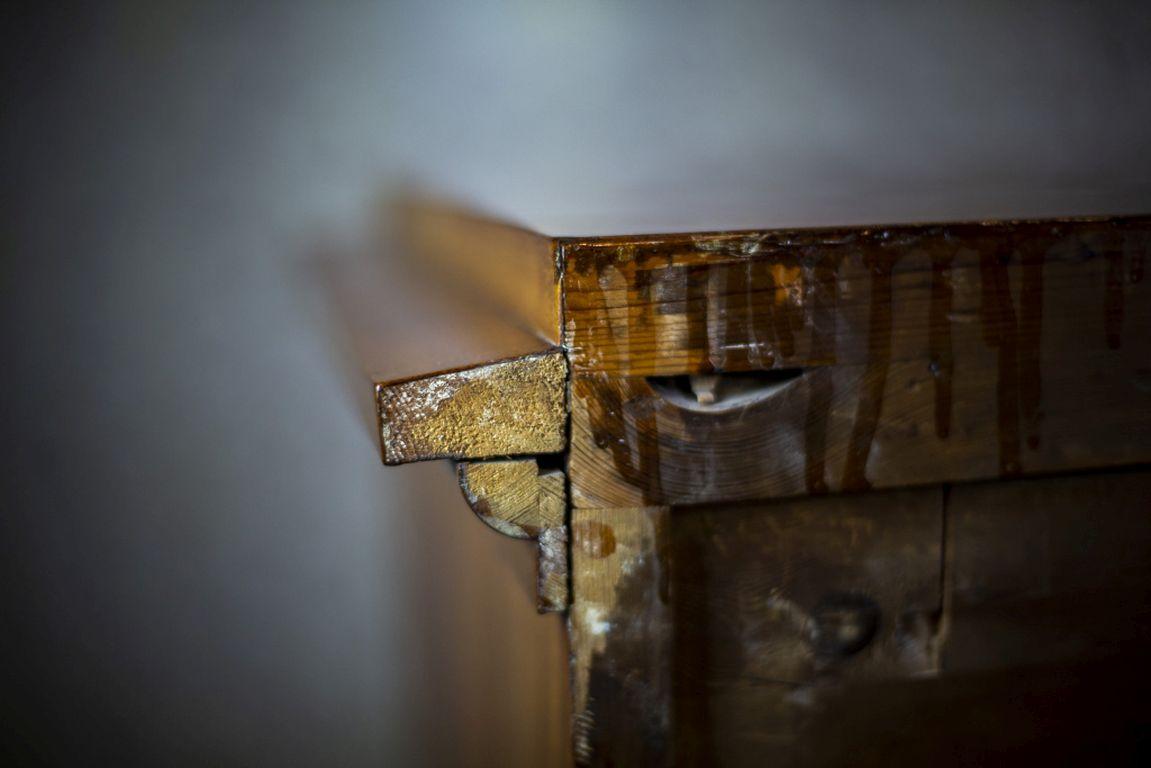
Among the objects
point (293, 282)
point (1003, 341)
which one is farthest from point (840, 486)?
point (293, 282)

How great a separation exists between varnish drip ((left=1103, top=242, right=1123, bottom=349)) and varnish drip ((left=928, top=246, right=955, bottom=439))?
0.17 meters

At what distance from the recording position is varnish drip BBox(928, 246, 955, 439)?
0.76m

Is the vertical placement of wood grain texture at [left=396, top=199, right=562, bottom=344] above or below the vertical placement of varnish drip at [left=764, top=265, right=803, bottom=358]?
above

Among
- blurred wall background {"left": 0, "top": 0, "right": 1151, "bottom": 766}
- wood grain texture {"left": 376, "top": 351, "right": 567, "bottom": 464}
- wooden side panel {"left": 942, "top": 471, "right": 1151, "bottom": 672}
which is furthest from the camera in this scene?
blurred wall background {"left": 0, "top": 0, "right": 1151, "bottom": 766}

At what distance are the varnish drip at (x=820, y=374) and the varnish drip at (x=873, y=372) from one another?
31mm

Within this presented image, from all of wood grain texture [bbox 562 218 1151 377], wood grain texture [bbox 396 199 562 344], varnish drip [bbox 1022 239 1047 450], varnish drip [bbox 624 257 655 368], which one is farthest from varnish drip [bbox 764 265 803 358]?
wood grain texture [bbox 396 199 562 344]

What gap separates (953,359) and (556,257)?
417 mm

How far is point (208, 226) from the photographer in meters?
1.38

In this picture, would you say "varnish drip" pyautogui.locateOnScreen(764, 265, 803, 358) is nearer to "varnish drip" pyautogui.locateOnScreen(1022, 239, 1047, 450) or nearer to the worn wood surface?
the worn wood surface

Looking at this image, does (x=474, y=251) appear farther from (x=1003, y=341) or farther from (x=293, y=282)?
(x=1003, y=341)

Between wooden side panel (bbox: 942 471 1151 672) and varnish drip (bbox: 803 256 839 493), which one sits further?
wooden side panel (bbox: 942 471 1151 672)

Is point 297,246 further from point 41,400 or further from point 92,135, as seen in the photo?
point 41,400

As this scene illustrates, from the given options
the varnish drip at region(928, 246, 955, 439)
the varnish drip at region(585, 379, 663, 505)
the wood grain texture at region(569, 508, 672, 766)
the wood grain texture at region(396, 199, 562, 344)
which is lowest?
the wood grain texture at region(569, 508, 672, 766)

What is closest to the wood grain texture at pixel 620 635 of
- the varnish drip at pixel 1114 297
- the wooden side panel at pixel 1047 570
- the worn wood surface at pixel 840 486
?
the worn wood surface at pixel 840 486
